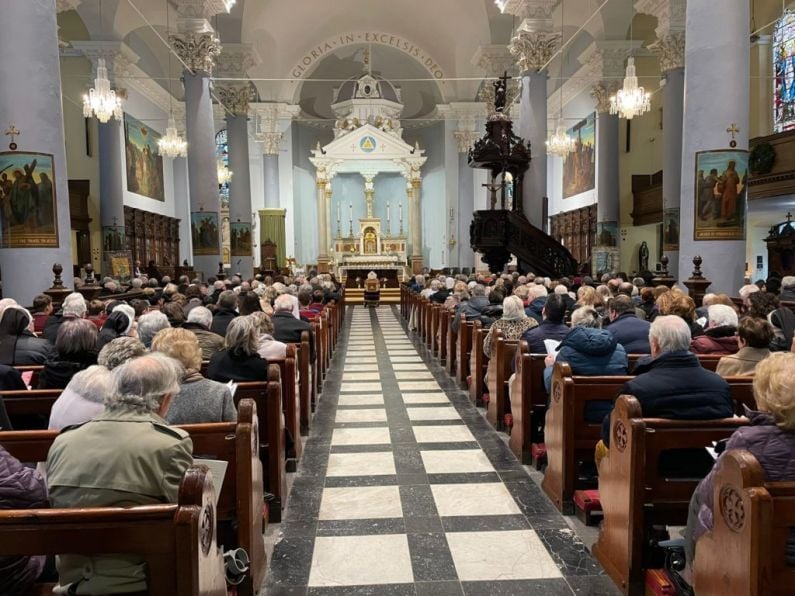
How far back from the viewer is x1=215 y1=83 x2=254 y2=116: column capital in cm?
1741

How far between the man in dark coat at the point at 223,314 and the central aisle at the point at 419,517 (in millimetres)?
1335

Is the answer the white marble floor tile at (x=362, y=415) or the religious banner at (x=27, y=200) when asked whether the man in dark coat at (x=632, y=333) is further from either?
the religious banner at (x=27, y=200)

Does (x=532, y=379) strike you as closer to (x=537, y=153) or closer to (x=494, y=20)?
(x=537, y=153)

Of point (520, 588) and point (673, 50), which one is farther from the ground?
point (673, 50)

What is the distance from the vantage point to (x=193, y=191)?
13930 millimetres

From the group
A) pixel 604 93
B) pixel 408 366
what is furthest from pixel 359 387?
pixel 604 93

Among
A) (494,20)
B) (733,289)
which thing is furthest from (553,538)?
(494,20)

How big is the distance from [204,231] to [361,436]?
9.50 metres

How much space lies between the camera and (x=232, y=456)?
284 cm

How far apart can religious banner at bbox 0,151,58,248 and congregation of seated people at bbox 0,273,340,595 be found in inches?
131

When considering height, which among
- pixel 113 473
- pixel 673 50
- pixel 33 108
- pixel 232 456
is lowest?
pixel 232 456

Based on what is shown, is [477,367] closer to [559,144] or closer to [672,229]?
[672,229]

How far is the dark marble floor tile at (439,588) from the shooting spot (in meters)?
3.02

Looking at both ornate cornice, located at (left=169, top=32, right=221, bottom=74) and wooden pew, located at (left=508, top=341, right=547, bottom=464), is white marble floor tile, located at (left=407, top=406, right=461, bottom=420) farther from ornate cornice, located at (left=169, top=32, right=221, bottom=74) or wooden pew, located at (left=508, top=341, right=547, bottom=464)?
ornate cornice, located at (left=169, top=32, right=221, bottom=74)
